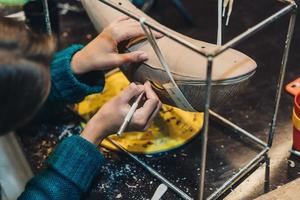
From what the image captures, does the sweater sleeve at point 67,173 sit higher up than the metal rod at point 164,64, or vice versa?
the metal rod at point 164,64

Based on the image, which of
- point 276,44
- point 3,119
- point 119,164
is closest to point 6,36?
point 3,119

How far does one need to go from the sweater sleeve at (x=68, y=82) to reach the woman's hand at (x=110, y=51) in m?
0.02

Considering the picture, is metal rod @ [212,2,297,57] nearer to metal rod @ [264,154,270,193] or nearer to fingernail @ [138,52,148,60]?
fingernail @ [138,52,148,60]

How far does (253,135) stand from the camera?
0.91m

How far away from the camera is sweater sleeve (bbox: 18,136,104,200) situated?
0.72 metres

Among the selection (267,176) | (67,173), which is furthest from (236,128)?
(67,173)

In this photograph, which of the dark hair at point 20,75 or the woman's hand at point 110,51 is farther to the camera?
the woman's hand at point 110,51

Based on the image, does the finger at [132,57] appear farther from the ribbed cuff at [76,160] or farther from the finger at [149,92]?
the ribbed cuff at [76,160]

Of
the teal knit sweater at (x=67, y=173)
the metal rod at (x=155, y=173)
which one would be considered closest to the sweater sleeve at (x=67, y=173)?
the teal knit sweater at (x=67, y=173)

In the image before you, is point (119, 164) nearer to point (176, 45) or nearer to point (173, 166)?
point (173, 166)

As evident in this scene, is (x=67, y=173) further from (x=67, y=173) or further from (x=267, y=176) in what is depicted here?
(x=267, y=176)

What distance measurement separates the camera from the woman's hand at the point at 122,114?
0.74m

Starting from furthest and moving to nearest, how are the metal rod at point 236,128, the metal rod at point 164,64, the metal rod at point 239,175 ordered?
the metal rod at point 236,128
the metal rod at point 239,175
the metal rod at point 164,64

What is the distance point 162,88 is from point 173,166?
0.59 feet
